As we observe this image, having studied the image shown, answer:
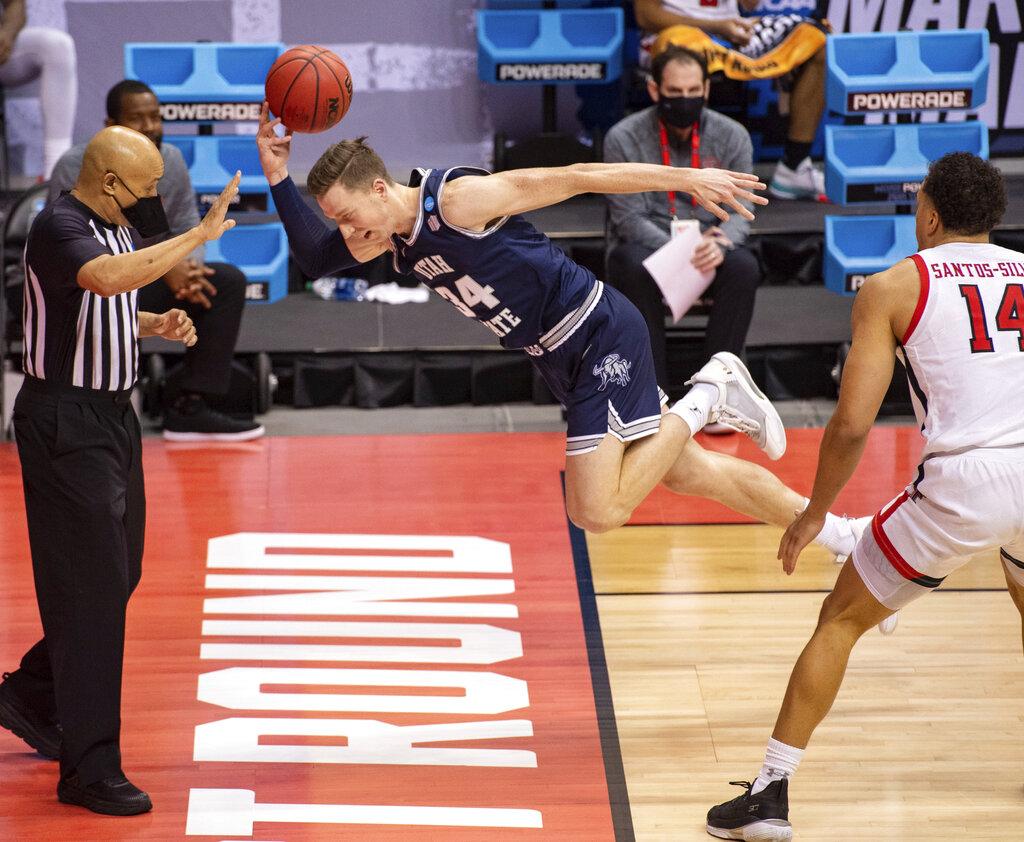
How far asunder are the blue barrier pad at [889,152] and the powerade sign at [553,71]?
1503mm

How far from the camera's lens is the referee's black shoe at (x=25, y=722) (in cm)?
Answer: 389

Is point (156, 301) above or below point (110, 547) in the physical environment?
below

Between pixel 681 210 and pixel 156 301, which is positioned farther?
pixel 681 210

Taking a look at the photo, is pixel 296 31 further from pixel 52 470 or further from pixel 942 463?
pixel 942 463

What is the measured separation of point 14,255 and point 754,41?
4351mm

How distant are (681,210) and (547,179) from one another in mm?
3381

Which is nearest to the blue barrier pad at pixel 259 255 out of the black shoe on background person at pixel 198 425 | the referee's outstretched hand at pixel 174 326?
the black shoe on background person at pixel 198 425

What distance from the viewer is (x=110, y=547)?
3.58 meters

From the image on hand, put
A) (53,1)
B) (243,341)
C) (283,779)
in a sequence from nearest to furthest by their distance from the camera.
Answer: (283,779)
(243,341)
(53,1)

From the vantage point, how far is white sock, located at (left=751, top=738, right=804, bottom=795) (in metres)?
3.48

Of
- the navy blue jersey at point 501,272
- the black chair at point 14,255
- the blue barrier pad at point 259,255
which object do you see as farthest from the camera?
the blue barrier pad at point 259,255

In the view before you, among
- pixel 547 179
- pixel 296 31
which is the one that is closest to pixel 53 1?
pixel 296 31

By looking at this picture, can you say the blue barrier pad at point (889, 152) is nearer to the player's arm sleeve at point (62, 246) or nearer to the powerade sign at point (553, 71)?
the powerade sign at point (553, 71)

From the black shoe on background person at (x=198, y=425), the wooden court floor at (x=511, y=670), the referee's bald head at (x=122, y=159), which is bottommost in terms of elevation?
the black shoe on background person at (x=198, y=425)
